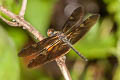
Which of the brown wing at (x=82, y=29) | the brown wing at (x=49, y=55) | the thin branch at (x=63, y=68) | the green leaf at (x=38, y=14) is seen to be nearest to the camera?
the thin branch at (x=63, y=68)

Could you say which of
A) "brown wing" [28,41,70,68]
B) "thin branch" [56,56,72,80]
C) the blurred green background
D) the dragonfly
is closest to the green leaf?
the blurred green background

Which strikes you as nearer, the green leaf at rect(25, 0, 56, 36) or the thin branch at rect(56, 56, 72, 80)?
the thin branch at rect(56, 56, 72, 80)

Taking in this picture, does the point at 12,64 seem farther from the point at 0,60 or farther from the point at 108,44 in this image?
the point at 108,44

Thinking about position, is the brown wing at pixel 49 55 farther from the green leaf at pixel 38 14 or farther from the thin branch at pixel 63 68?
the green leaf at pixel 38 14

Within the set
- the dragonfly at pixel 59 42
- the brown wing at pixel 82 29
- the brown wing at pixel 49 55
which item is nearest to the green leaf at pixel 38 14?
the dragonfly at pixel 59 42

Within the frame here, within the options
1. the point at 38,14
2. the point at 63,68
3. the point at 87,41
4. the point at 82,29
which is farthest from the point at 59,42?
the point at 87,41

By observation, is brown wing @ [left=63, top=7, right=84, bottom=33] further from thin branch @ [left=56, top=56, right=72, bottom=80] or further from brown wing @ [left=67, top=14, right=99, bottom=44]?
thin branch @ [left=56, top=56, right=72, bottom=80]

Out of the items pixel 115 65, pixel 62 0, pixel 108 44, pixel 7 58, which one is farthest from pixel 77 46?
pixel 7 58

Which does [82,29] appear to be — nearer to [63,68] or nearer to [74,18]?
[74,18]
